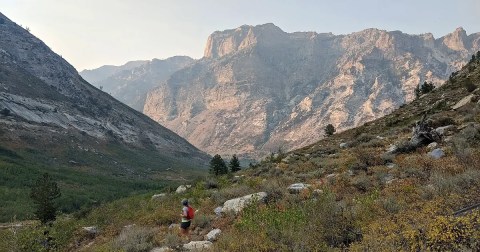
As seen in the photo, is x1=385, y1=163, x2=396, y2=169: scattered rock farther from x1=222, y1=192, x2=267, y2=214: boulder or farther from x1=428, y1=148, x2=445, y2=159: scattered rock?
x1=222, y1=192, x2=267, y2=214: boulder

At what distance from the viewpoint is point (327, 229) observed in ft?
28.1

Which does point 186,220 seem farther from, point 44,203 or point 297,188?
point 44,203

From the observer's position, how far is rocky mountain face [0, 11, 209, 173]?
108475 mm

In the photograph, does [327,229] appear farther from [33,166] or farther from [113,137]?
[113,137]

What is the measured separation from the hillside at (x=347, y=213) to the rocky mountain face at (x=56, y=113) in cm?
9374

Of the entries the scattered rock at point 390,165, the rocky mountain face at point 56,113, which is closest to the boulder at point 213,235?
the scattered rock at point 390,165

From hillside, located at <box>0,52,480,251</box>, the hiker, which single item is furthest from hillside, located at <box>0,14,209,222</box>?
the hiker

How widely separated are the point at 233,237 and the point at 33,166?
82286 millimetres

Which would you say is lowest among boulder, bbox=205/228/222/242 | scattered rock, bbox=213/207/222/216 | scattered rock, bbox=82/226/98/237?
scattered rock, bbox=82/226/98/237

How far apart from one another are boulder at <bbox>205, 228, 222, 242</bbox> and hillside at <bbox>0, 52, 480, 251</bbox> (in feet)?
0.36

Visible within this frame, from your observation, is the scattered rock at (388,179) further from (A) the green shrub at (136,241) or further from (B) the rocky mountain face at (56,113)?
(B) the rocky mountain face at (56,113)

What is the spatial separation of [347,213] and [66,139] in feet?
391

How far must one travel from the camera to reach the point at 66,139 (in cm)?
11338

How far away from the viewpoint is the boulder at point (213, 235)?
1144 centimetres
